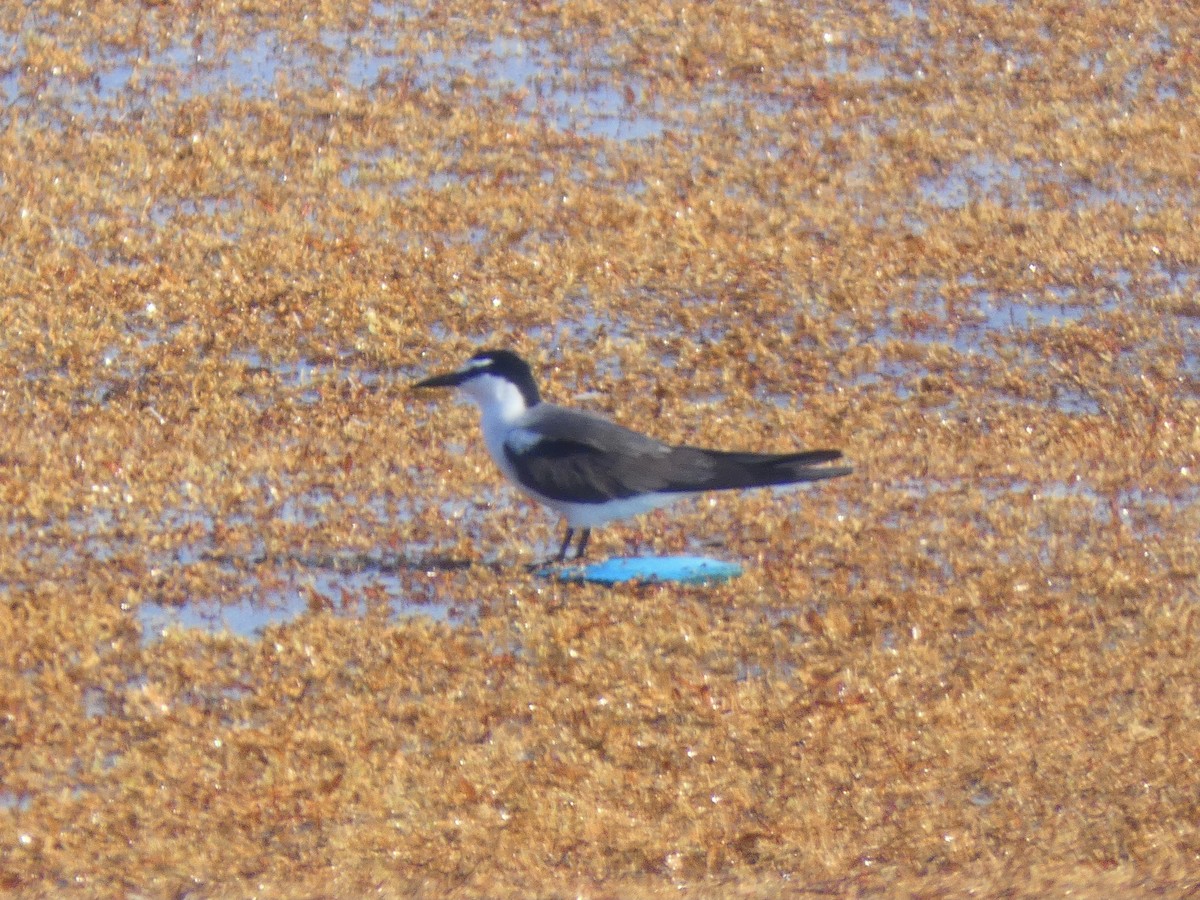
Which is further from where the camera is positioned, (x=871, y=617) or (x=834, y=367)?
(x=834, y=367)

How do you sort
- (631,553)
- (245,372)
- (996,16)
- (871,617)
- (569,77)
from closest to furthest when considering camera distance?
(871,617)
(631,553)
(245,372)
(569,77)
(996,16)

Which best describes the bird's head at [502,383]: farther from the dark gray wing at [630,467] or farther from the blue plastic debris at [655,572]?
the blue plastic debris at [655,572]

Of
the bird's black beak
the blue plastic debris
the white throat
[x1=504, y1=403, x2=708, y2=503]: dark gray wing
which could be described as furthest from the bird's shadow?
the bird's black beak

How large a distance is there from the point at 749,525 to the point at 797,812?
3.17 m

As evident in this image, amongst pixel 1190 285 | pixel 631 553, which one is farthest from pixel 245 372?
pixel 1190 285

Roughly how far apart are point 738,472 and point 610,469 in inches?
25.2

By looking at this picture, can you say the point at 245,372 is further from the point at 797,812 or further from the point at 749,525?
the point at 797,812

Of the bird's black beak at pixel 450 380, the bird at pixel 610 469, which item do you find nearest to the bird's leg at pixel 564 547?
the bird at pixel 610 469

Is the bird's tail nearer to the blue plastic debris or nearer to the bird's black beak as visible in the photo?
the blue plastic debris

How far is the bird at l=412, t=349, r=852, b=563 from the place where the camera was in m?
9.79

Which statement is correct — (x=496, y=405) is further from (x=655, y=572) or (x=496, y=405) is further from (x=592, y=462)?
(x=655, y=572)

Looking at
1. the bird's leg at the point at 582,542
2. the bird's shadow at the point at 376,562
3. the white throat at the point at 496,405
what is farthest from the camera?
the white throat at the point at 496,405

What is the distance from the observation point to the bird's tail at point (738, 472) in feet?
32.1

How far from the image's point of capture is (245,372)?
12625mm
